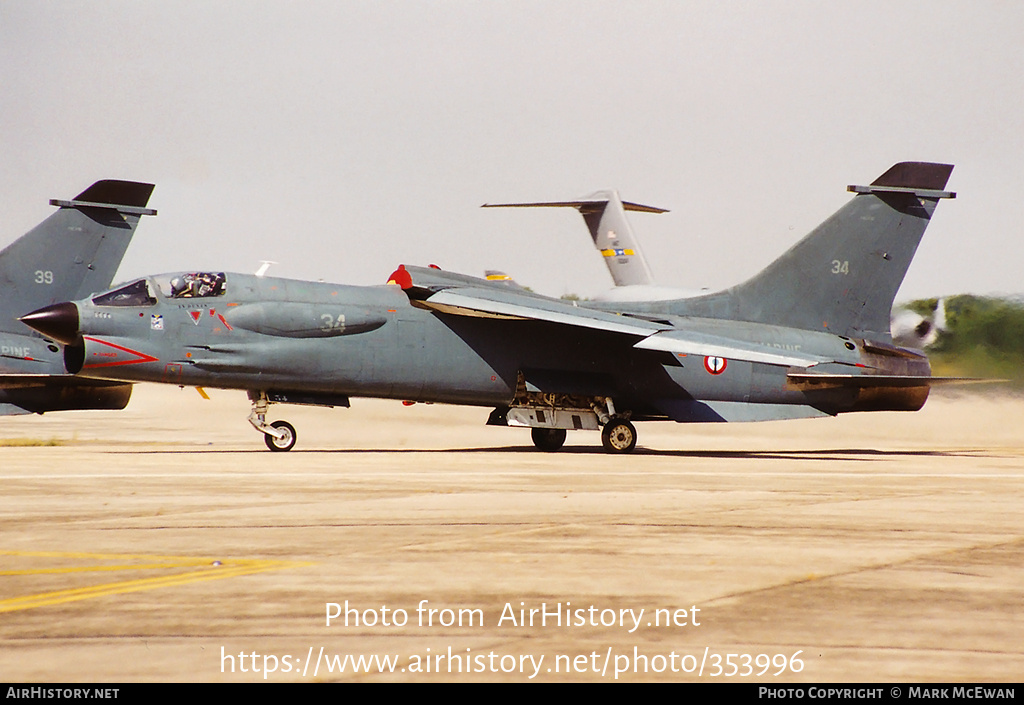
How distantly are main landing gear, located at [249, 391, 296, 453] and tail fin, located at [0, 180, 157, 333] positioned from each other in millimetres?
5433

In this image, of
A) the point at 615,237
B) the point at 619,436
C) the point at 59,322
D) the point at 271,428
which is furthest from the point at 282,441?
the point at 615,237

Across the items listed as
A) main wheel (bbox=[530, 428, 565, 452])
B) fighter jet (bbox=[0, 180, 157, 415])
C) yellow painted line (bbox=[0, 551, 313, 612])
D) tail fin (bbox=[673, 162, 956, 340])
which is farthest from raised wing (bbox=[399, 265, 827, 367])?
yellow painted line (bbox=[0, 551, 313, 612])

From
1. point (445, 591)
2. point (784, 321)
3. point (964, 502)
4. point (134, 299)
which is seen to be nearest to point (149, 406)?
point (134, 299)

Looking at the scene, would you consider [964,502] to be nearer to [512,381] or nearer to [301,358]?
[512,381]

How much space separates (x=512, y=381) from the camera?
19562 mm

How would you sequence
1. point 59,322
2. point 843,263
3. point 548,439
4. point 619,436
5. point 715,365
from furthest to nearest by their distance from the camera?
1. point 843,263
2. point 548,439
3. point 715,365
4. point 619,436
5. point 59,322

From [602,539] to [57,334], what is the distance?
11825mm

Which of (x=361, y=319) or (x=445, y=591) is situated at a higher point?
(x=361, y=319)

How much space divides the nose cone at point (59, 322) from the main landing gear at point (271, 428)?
3.11 m

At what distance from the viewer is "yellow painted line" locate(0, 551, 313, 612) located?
5.65m

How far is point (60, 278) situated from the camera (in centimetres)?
2098

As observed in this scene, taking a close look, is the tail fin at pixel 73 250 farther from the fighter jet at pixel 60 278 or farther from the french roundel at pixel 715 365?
the french roundel at pixel 715 365

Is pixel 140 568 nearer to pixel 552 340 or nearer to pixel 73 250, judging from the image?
pixel 552 340

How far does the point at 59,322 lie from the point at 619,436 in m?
10.1
